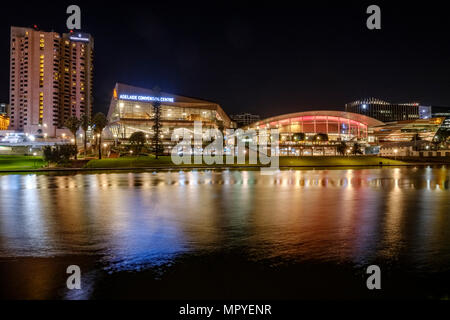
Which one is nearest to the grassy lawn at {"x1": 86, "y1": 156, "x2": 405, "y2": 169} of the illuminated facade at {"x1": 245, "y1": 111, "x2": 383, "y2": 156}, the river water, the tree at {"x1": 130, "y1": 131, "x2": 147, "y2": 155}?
the tree at {"x1": 130, "y1": 131, "x2": 147, "y2": 155}

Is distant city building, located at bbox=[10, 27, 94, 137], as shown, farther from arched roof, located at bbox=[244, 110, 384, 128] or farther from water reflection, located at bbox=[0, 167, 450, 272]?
water reflection, located at bbox=[0, 167, 450, 272]

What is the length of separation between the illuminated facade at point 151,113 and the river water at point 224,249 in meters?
74.4

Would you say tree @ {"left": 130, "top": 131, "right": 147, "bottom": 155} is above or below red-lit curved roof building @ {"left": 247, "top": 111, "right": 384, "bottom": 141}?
below

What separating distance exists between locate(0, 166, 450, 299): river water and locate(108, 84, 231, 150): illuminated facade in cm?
7436

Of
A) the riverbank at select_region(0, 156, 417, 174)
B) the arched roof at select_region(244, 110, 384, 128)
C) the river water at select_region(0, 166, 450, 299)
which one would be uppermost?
the arched roof at select_region(244, 110, 384, 128)

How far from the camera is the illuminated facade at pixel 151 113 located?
93.0 meters

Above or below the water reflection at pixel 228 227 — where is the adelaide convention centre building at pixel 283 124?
above

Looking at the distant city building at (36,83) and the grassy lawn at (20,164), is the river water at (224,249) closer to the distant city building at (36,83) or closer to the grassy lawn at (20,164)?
the grassy lawn at (20,164)

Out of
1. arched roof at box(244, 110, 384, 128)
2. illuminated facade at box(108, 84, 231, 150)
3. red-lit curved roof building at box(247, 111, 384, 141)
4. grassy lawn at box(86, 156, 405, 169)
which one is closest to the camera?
grassy lawn at box(86, 156, 405, 169)

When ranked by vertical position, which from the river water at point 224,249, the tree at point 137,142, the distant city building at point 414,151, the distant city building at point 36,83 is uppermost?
the distant city building at point 36,83

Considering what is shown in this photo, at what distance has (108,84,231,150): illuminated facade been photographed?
9300 centimetres

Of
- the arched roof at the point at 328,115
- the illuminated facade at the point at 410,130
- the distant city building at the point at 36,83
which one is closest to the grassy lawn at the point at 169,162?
the arched roof at the point at 328,115

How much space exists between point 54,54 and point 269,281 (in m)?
169
